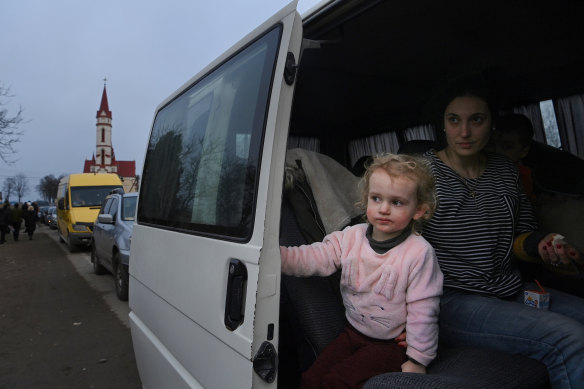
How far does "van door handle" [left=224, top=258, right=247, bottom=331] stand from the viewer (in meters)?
1.44

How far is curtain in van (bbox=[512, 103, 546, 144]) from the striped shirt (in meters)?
1.82

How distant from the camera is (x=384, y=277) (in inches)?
61.5

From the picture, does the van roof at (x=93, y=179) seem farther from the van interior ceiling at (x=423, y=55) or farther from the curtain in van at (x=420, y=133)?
the curtain in van at (x=420, y=133)

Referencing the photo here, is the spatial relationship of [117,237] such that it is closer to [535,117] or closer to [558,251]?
[535,117]

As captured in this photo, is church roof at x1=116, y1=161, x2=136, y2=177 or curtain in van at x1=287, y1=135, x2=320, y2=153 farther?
church roof at x1=116, y1=161, x2=136, y2=177

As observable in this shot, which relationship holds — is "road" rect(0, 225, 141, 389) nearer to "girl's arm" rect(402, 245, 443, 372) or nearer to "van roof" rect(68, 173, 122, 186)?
"girl's arm" rect(402, 245, 443, 372)

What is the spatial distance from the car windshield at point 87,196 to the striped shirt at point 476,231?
15376 millimetres

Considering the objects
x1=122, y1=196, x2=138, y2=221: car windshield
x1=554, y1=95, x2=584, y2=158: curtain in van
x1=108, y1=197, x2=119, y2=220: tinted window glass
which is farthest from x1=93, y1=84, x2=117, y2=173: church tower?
x1=554, y1=95, x2=584, y2=158: curtain in van

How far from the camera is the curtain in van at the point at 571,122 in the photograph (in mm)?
3461

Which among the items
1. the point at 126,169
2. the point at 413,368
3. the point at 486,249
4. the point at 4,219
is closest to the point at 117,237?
the point at 486,249

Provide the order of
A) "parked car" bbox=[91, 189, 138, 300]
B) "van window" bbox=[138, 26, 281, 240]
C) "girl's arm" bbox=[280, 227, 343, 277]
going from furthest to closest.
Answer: "parked car" bbox=[91, 189, 138, 300]
"girl's arm" bbox=[280, 227, 343, 277]
"van window" bbox=[138, 26, 281, 240]

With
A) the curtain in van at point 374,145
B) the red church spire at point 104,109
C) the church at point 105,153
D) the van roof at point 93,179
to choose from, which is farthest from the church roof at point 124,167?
the curtain in van at point 374,145

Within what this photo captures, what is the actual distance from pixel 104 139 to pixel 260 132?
9728cm

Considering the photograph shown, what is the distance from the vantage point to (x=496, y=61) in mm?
3086
